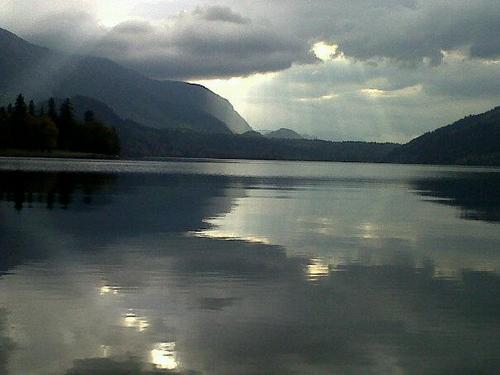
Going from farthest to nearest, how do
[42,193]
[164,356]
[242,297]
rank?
[42,193] < [242,297] < [164,356]

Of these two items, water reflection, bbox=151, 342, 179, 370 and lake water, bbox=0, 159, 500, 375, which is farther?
lake water, bbox=0, 159, 500, 375

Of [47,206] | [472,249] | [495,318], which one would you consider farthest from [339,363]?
[47,206]

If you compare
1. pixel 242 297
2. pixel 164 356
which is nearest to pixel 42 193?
pixel 242 297

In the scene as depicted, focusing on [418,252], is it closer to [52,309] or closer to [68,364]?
[52,309]

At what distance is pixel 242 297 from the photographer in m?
22.0

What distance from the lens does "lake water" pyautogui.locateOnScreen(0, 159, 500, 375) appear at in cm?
1554

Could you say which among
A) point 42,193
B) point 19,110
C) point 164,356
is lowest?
point 164,356

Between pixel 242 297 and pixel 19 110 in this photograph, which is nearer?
pixel 242 297

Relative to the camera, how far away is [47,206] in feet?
174

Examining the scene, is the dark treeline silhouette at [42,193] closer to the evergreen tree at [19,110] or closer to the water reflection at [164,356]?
the water reflection at [164,356]

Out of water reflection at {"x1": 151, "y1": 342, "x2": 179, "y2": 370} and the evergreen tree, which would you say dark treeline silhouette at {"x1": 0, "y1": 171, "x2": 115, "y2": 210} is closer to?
water reflection at {"x1": 151, "y1": 342, "x2": 179, "y2": 370}

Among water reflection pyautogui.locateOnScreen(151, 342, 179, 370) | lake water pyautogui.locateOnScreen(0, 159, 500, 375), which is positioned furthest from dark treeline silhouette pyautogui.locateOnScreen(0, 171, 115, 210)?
water reflection pyautogui.locateOnScreen(151, 342, 179, 370)

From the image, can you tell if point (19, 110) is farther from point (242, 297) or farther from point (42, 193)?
point (242, 297)

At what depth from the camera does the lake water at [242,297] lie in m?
15.5
